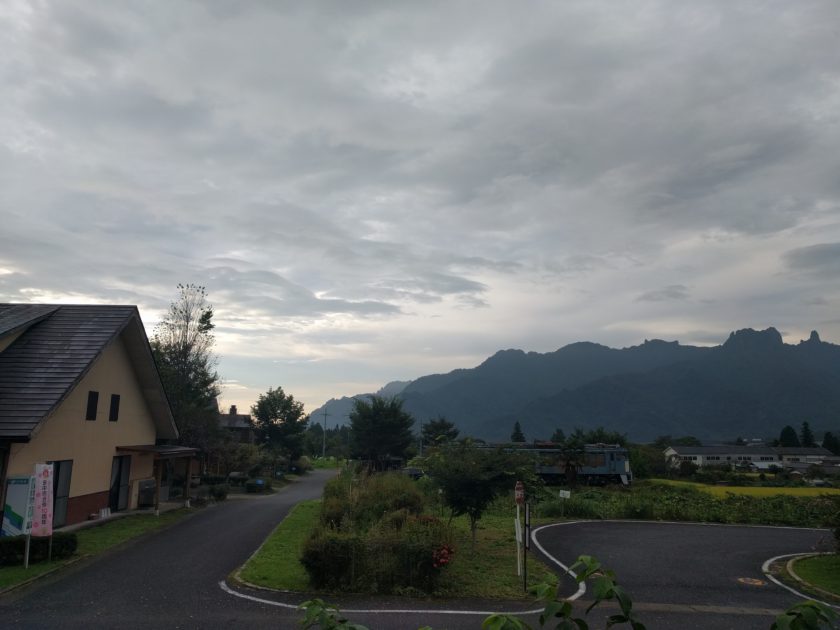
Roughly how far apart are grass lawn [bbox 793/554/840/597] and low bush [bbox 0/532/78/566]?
18209mm

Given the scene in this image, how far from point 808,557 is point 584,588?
30.0ft

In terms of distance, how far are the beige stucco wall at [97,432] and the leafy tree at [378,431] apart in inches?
1111

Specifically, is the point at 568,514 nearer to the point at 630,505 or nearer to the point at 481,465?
the point at 630,505

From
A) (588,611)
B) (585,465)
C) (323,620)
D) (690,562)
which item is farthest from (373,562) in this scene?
(585,465)

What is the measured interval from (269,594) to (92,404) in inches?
493

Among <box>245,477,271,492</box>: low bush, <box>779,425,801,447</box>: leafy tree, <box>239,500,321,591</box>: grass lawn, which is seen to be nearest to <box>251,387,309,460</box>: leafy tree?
<box>245,477,271,492</box>: low bush

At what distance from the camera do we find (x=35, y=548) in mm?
13320

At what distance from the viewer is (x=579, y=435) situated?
4519 centimetres

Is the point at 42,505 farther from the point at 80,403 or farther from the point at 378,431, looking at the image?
the point at 378,431

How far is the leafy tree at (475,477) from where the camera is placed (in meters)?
14.9

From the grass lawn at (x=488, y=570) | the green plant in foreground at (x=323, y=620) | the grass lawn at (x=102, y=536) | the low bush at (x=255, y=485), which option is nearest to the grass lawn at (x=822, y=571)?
the grass lawn at (x=488, y=570)

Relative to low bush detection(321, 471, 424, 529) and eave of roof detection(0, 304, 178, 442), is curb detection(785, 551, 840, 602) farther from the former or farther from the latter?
eave of roof detection(0, 304, 178, 442)

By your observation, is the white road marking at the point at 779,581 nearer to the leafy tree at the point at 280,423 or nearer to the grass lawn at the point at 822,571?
the grass lawn at the point at 822,571

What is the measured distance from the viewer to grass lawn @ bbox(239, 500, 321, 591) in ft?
39.9
